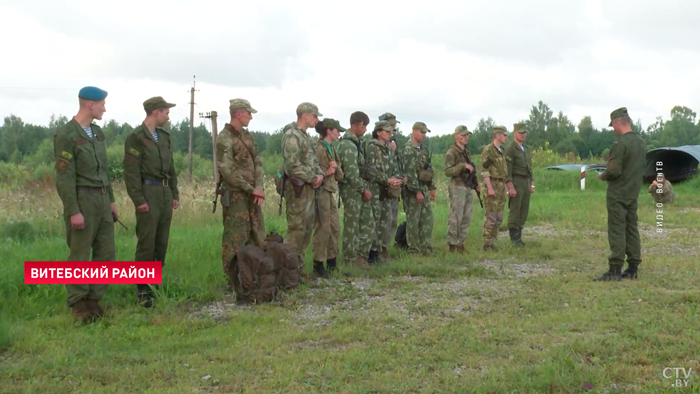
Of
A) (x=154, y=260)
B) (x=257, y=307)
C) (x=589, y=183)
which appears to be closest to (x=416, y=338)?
(x=257, y=307)

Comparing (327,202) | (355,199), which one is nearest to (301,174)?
(327,202)

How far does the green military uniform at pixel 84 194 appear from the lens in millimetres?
5117

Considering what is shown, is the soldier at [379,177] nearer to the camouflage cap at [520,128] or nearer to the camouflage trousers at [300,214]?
the camouflage trousers at [300,214]

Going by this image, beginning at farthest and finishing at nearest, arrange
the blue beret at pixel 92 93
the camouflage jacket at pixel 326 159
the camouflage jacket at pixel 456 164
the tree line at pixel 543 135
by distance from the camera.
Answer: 1. the tree line at pixel 543 135
2. the camouflage jacket at pixel 456 164
3. the camouflage jacket at pixel 326 159
4. the blue beret at pixel 92 93

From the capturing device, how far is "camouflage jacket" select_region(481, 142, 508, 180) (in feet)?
30.7

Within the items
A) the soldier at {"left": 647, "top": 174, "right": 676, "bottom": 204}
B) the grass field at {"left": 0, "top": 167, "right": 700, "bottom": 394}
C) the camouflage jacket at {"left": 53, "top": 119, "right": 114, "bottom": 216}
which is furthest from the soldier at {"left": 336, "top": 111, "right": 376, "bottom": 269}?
the soldier at {"left": 647, "top": 174, "right": 676, "bottom": 204}

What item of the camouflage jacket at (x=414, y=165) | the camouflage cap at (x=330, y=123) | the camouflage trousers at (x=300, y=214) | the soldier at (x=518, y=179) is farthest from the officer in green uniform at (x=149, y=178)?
the soldier at (x=518, y=179)

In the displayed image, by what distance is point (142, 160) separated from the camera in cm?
592

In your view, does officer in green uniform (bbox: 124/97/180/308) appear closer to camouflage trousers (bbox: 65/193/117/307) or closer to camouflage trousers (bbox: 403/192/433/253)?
camouflage trousers (bbox: 65/193/117/307)

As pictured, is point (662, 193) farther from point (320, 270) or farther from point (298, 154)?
point (298, 154)

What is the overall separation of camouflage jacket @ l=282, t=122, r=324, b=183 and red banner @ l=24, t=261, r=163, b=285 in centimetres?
180

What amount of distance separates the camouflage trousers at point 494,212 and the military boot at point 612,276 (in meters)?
2.38

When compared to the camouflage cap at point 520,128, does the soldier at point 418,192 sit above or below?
below

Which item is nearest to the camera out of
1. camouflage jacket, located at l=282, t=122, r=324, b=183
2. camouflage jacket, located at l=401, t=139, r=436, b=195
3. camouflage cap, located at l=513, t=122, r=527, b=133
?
camouflage jacket, located at l=282, t=122, r=324, b=183
